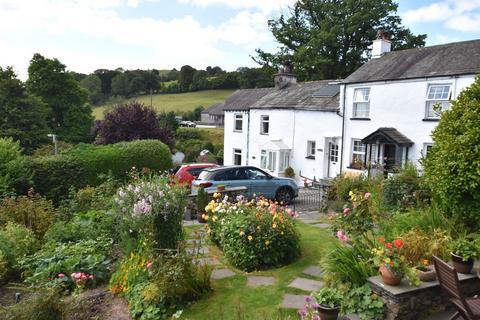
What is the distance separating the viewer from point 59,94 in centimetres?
3884

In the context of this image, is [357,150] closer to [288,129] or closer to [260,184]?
[288,129]

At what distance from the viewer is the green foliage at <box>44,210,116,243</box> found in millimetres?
7694

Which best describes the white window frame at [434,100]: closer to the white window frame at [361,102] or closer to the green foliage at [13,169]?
the white window frame at [361,102]

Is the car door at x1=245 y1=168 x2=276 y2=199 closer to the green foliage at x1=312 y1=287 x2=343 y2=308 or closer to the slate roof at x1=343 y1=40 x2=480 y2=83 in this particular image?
the slate roof at x1=343 y1=40 x2=480 y2=83

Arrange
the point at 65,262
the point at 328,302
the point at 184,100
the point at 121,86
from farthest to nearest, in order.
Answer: the point at 121,86 < the point at 184,100 < the point at 65,262 < the point at 328,302

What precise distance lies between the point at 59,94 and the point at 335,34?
3035 centimetres

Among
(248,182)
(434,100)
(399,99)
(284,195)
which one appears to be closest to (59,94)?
(248,182)

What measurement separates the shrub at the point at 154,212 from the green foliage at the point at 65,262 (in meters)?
0.72

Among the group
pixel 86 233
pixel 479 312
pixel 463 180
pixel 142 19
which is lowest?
pixel 86 233

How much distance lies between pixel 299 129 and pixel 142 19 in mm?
12060

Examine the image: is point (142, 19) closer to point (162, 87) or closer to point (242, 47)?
point (242, 47)

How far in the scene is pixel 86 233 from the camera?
7852mm

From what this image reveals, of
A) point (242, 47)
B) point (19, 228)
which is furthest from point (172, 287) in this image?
point (242, 47)

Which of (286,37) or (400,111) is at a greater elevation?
(286,37)
